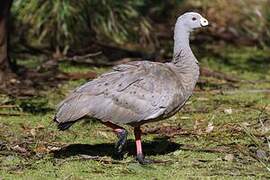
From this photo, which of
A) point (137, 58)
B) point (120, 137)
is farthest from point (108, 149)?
point (137, 58)

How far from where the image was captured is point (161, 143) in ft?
24.0

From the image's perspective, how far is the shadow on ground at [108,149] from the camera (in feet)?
22.7

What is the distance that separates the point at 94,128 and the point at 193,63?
5.36ft

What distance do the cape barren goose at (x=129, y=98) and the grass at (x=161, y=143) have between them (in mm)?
336

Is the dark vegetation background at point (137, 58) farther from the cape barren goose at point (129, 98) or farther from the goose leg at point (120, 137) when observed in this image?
the cape barren goose at point (129, 98)

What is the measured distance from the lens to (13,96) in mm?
9602

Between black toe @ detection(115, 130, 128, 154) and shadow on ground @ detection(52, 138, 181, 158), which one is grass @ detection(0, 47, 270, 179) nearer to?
shadow on ground @ detection(52, 138, 181, 158)

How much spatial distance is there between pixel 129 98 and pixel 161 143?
1.06 metres

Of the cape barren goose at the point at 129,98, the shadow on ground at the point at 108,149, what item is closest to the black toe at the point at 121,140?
the cape barren goose at the point at 129,98

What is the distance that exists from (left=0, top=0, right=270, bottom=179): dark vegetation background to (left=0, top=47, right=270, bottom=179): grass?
0.4 inches

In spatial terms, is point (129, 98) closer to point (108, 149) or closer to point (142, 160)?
point (142, 160)

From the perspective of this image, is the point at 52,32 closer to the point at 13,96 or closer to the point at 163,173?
the point at 13,96

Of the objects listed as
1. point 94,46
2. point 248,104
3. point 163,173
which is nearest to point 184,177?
point 163,173

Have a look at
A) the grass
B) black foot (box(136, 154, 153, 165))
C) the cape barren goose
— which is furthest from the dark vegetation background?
the cape barren goose
